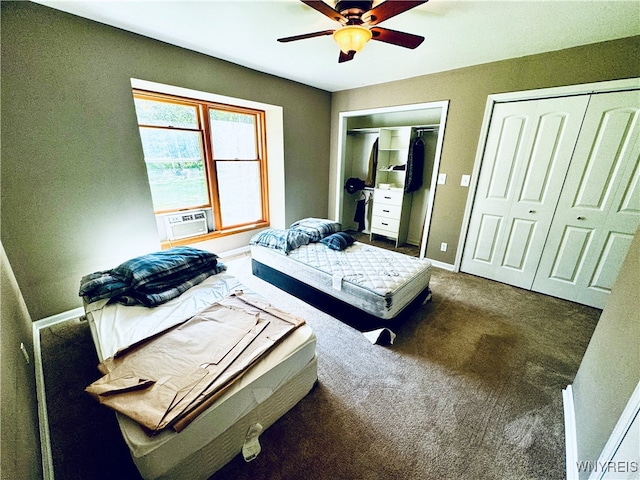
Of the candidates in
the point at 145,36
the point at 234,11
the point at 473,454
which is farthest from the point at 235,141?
the point at 473,454

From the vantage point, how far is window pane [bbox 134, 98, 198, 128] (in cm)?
276

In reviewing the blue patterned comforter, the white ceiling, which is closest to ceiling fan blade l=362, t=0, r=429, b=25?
the white ceiling

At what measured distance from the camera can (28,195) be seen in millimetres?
1944

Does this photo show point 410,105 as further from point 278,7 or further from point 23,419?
point 23,419

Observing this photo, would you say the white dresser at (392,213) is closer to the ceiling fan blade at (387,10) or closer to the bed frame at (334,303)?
the bed frame at (334,303)

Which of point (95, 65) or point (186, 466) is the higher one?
point (95, 65)

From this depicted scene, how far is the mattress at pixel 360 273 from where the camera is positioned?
2.00 meters

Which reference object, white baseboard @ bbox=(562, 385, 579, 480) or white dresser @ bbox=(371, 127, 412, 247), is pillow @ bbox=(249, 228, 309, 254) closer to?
white dresser @ bbox=(371, 127, 412, 247)

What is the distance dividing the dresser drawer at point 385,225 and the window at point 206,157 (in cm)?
193

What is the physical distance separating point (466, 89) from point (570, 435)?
3.19 m

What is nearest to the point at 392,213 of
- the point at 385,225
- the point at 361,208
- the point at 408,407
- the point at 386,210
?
the point at 386,210

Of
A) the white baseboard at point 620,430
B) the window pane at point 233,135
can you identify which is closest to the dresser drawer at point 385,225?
the window pane at point 233,135

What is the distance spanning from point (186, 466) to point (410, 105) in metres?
3.94

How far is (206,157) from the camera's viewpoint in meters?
3.28
